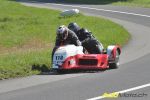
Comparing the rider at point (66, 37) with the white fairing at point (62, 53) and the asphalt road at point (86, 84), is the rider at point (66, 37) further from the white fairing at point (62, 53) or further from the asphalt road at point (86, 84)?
the asphalt road at point (86, 84)

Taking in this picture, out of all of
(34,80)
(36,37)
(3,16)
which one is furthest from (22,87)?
(3,16)

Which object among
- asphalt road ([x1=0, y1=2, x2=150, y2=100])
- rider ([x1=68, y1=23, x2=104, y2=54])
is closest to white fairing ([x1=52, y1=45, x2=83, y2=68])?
asphalt road ([x1=0, y1=2, x2=150, y2=100])

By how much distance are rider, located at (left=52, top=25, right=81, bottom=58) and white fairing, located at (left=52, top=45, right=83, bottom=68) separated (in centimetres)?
51

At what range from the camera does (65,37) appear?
1700cm

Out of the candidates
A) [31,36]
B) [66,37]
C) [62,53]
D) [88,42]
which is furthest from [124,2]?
[62,53]

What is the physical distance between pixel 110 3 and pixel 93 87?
37883 mm

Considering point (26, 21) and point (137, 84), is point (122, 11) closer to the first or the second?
point (26, 21)

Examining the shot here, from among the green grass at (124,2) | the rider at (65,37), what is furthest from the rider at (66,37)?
the green grass at (124,2)

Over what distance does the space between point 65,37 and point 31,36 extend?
37.3 ft

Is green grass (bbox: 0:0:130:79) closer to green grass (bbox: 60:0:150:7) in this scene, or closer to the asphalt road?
the asphalt road

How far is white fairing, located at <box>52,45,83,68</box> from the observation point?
16.2 metres

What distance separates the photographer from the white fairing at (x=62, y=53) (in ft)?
53.3

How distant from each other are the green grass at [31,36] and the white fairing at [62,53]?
27.2 inches

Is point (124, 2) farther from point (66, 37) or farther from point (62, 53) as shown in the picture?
point (62, 53)
